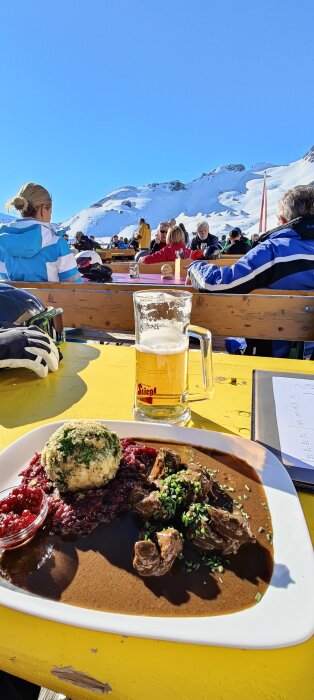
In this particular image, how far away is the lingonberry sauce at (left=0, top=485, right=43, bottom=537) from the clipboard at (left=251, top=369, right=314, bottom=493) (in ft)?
1.44

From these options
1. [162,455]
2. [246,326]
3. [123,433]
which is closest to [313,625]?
[162,455]

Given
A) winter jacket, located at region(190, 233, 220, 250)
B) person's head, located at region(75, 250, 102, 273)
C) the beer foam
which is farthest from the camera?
winter jacket, located at region(190, 233, 220, 250)

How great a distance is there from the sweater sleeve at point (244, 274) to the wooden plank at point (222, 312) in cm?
36

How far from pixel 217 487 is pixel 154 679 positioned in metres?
0.28

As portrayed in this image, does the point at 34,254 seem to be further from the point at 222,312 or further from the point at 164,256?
the point at 164,256

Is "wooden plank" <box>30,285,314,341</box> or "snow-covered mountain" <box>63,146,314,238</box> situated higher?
"snow-covered mountain" <box>63,146,314,238</box>

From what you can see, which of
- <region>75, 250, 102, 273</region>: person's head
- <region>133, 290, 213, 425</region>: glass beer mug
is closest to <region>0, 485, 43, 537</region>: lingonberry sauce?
<region>133, 290, 213, 425</region>: glass beer mug

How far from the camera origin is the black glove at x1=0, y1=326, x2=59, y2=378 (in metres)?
1.18

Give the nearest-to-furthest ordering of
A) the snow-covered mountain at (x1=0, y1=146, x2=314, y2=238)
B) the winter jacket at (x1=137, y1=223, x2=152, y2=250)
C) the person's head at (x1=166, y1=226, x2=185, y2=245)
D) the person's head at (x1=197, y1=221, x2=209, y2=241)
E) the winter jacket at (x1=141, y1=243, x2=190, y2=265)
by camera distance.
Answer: the winter jacket at (x1=141, y1=243, x2=190, y2=265) → the person's head at (x1=166, y1=226, x2=185, y2=245) → the person's head at (x1=197, y1=221, x2=209, y2=241) → the winter jacket at (x1=137, y1=223, x2=152, y2=250) → the snow-covered mountain at (x1=0, y1=146, x2=314, y2=238)

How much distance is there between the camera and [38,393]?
114 centimetres

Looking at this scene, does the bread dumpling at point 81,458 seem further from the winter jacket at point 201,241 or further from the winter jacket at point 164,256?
the winter jacket at point 201,241

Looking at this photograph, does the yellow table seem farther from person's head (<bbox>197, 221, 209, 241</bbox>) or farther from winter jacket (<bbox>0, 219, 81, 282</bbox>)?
person's head (<bbox>197, 221, 209, 241</bbox>)

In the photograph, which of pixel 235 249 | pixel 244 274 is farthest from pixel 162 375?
pixel 235 249

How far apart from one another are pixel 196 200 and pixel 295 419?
85072 millimetres
